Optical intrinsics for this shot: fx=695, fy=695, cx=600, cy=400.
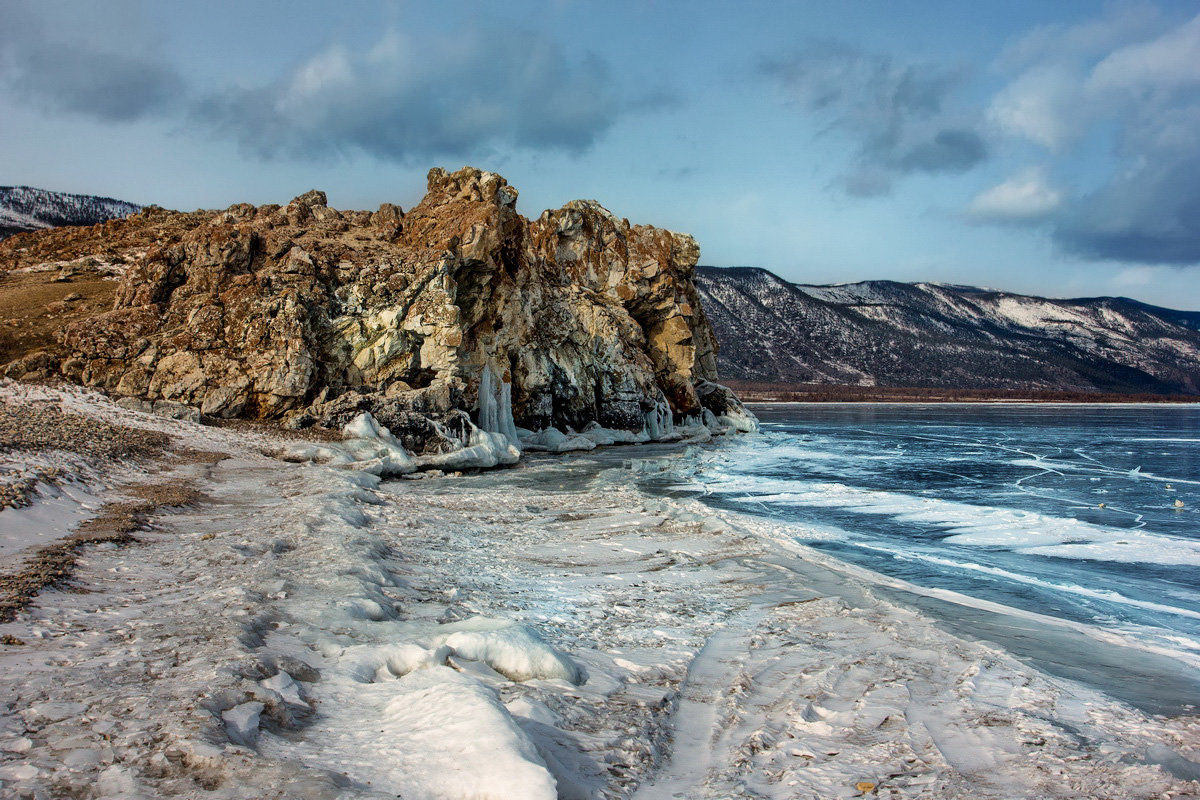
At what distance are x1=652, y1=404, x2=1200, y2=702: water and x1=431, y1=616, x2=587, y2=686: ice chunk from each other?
5.49m

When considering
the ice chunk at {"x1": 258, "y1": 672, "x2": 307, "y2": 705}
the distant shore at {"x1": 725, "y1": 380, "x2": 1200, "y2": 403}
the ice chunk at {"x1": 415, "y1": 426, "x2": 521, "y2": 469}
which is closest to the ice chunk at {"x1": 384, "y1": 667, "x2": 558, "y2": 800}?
the ice chunk at {"x1": 258, "y1": 672, "x2": 307, "y2": 705}

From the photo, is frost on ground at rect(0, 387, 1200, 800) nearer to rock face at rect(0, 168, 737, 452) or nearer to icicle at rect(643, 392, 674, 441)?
rock face at rect(0, 168, 737, 452)

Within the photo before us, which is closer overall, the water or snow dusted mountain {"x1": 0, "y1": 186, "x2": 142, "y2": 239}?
the water

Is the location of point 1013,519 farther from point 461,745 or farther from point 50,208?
point 50,208

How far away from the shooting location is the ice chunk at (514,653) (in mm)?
5543

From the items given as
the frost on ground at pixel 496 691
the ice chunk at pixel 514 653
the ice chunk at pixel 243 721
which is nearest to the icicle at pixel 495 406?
the frost on ground at pixel 496 691

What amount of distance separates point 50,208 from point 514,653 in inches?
4036

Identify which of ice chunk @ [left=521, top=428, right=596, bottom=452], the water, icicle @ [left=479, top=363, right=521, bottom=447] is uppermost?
icicle @ [left=479, top=363, right=521, bottom=447]

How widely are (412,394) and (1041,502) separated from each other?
20.6 m

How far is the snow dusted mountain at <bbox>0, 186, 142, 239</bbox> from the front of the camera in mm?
75312

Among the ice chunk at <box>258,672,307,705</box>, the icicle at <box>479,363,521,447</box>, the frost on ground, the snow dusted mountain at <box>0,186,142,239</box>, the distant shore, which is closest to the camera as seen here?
the frost on ground

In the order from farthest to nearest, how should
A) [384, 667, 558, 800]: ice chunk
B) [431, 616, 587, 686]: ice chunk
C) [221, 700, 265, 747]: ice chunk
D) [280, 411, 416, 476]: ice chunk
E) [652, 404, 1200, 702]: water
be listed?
[280, 411, 416, 476]: ice chunk
[652, 404, 1200, 702]: water
[431, 616, 587, 686]: ice chunk
[221, 700, 265, 747]: ice chunk
[384, 667, 558, 800]: ice chunk

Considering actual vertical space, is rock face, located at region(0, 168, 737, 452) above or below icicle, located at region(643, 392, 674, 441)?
above

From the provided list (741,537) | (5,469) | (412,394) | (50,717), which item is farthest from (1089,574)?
(412,394)
